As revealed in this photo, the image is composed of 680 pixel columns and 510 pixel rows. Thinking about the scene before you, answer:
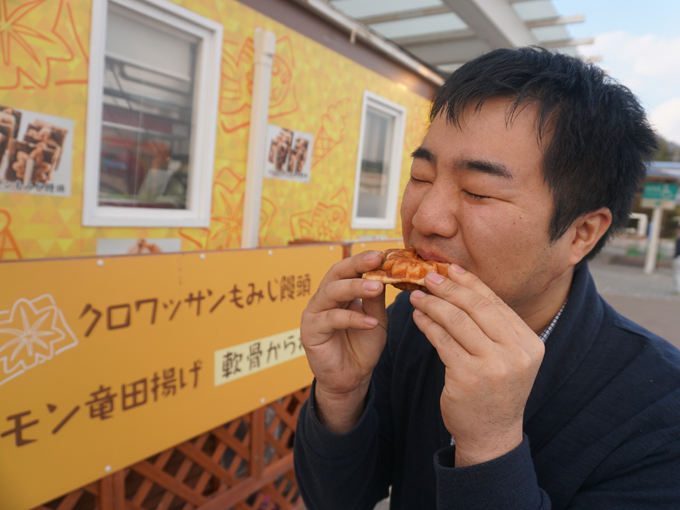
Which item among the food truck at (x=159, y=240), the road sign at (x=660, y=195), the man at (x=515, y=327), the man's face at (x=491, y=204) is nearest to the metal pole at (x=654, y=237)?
the road sign at (x=660, y=195)

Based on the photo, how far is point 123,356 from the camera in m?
2.33

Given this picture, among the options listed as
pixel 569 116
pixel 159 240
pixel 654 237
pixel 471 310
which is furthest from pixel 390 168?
pixel 654 237

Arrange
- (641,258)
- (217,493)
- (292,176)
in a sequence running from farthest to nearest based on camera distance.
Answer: (641,258), (292,176), (217,493)

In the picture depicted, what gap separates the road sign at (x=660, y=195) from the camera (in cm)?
1753

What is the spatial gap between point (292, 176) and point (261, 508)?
3441mm

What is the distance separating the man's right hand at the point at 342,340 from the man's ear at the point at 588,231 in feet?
2.26

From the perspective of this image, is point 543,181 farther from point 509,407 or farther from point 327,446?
point 327,446

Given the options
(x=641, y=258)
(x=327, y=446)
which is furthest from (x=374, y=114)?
(x=641, y=258)

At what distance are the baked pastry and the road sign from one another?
67.6 feet

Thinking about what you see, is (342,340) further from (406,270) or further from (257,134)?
(257,134)

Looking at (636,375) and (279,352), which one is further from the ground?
(636,375)

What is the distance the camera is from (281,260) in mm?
3275

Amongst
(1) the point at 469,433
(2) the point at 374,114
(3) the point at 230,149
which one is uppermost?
(2) the point at 374,114

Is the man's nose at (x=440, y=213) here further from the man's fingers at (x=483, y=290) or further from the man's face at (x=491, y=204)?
the man's fingers at (x=483, y=290)
